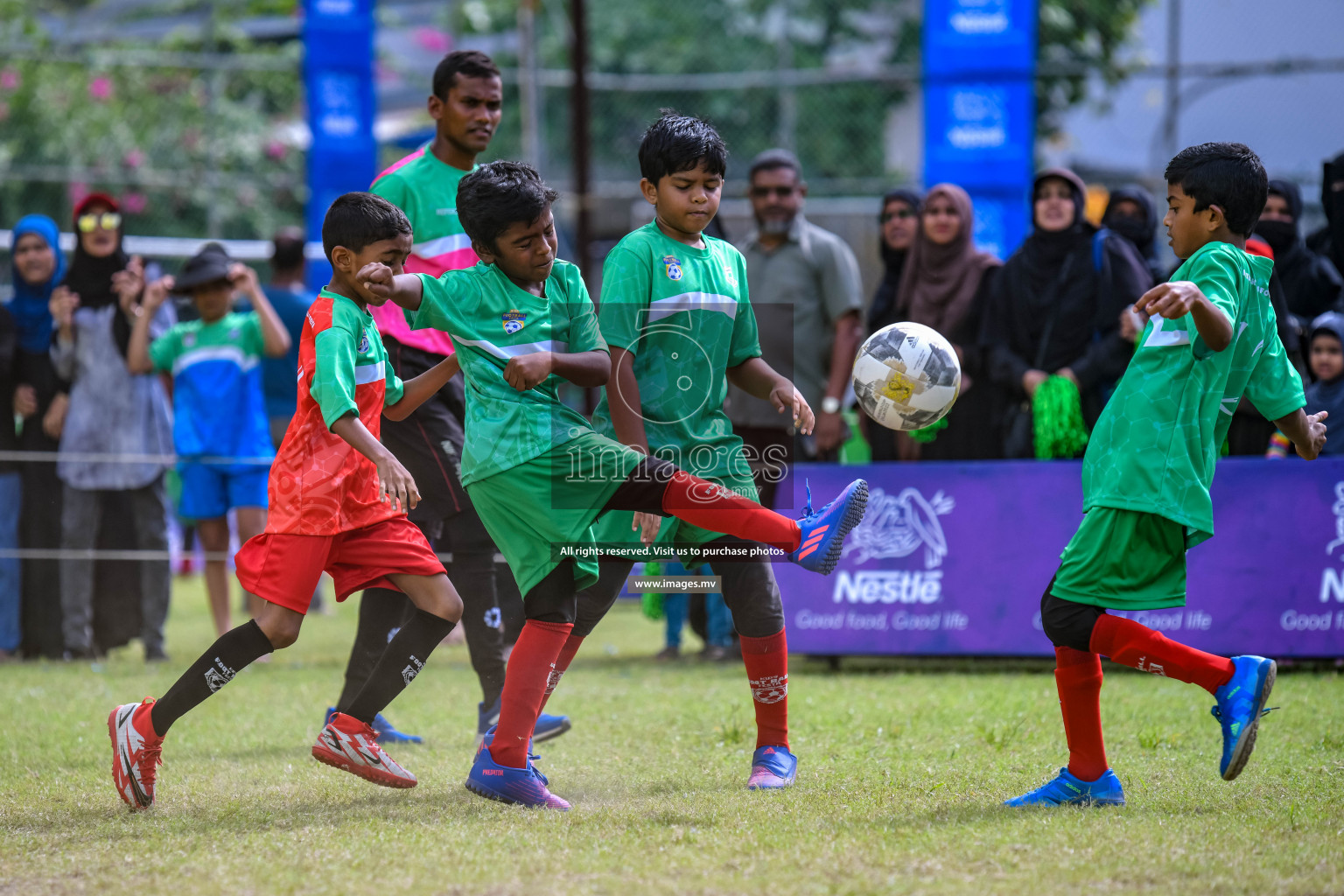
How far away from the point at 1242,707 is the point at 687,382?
1837 millimetres

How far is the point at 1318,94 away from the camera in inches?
462

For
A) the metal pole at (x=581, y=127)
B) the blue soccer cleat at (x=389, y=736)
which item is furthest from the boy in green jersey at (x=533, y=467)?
the metal pole at (x=581, y=127)

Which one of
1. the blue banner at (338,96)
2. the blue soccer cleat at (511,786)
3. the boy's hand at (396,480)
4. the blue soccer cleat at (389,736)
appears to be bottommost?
the blue soccer cleat at (389,736)

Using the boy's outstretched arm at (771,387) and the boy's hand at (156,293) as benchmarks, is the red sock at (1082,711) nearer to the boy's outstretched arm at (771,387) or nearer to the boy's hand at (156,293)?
the boy's outstretched arm at (771,387)

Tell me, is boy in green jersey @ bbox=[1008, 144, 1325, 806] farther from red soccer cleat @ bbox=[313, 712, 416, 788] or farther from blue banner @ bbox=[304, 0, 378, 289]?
blue banner @ bbox=[304, 0, 378, 289]

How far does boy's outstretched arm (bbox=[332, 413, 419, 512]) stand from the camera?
3.81 m

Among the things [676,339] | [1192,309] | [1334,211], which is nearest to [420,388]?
[676,339]

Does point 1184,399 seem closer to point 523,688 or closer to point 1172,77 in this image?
point 523,688

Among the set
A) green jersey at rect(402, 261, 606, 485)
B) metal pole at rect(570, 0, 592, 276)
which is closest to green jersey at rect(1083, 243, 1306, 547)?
green jersey at rect(402, 261, 606, 485)

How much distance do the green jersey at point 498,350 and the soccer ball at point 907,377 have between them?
1009 mm

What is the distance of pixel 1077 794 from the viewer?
3.86 meters

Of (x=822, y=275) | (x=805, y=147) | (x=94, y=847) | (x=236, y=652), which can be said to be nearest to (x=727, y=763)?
(x=236, y=652)

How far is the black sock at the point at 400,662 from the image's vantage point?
4.25 m

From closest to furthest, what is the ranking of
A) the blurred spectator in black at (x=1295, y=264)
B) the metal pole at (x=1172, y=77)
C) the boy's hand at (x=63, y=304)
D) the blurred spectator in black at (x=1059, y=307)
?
the blurred spectator in black at (x=1059, y=307) → the blurred spectator in black at (x=1295, y=264) → the boy's hand at (x=63, y=304) → the metal pole at (x=1172, y=77)
